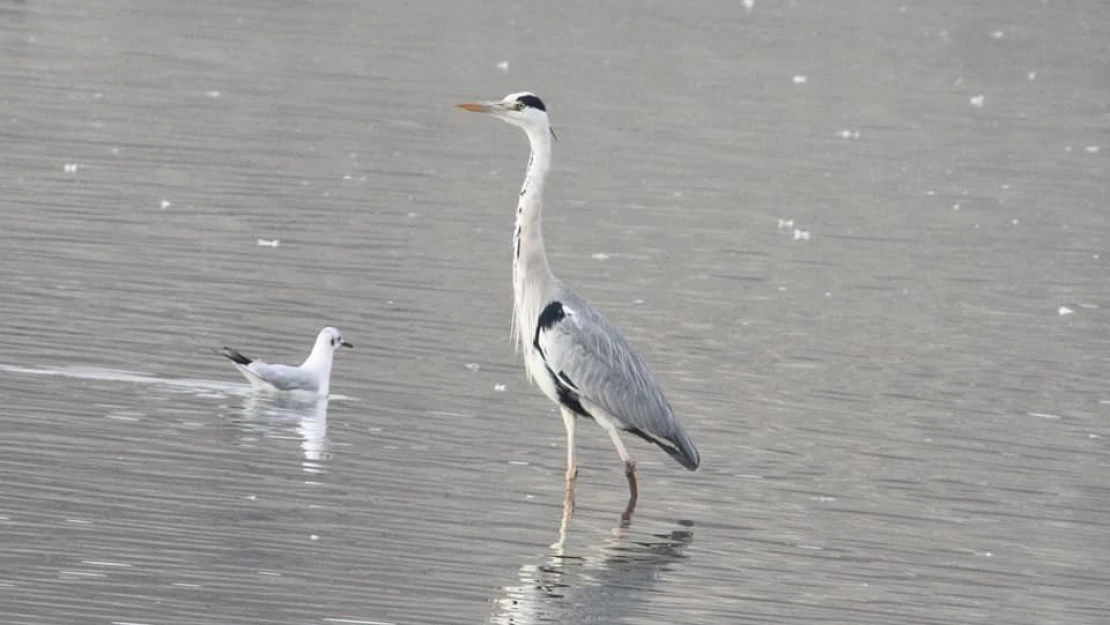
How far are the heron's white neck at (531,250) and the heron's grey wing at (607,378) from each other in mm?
144

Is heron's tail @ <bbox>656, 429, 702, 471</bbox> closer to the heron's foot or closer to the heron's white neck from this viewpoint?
the heron's foot

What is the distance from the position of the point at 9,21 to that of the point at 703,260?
1610 centimetres

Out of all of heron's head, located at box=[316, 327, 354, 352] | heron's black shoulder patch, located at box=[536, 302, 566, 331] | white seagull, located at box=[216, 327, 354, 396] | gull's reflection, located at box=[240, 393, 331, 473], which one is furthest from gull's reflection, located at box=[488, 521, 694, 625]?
heron's head, located at box=[316, 327, 354, 352]

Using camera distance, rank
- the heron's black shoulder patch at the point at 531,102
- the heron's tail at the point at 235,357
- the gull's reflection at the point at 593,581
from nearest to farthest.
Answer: the gull's reflection at the point at 593,581
the heron's black shoulder patch at the point at 531,102
the heron's tail at the point at 235,357

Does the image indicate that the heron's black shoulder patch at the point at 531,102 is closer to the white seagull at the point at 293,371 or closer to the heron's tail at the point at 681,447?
the heron's tail at the point at 681,447

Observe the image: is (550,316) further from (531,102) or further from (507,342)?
(507,342)

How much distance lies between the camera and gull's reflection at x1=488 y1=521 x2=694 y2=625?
32.0 ft

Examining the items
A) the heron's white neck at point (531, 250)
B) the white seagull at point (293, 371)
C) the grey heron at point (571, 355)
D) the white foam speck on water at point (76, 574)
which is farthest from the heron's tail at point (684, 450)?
the white foam speck on water at point (76, 574)

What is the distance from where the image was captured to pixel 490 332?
16.2 metres

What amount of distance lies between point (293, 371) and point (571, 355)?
206 cm

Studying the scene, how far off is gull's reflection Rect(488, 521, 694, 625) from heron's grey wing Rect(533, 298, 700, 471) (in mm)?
719

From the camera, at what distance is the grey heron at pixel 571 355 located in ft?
40.3

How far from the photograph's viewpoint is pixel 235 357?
13.7 meters

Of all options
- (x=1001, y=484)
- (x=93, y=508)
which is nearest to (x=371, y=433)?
(x=93, y=508)
